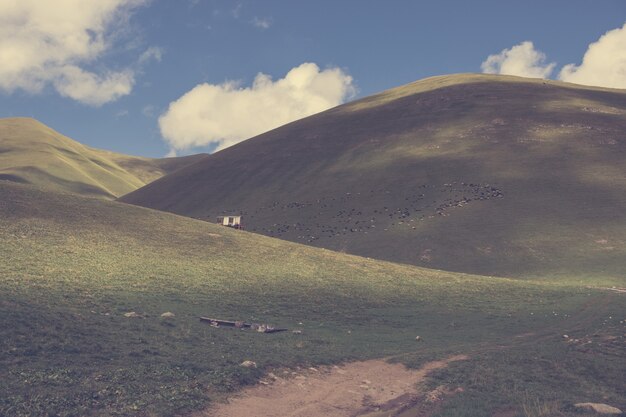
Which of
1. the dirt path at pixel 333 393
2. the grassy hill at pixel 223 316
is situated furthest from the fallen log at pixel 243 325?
the dirt path at pixel 333 393

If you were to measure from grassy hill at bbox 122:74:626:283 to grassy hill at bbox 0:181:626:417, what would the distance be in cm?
2321

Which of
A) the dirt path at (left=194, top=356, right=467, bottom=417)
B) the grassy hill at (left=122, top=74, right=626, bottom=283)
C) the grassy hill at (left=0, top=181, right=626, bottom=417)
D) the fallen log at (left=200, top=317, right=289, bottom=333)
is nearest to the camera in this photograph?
the dirt path at (left=194, top=356, right=467, bottom=417)

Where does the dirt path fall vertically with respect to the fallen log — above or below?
below

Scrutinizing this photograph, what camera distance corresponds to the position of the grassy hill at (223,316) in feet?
66.0

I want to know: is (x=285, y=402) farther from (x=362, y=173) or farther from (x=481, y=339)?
(x=362, y=173)

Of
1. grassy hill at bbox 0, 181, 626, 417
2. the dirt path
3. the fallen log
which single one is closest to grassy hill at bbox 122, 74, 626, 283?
grassy hill at bbox 0, 181, 626, 417

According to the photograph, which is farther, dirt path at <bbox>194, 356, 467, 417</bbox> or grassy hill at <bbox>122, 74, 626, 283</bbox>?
grassy hill at <bbox>122, 74, 626, 283</bbox>

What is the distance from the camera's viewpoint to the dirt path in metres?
19.3

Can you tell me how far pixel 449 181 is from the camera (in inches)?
4171

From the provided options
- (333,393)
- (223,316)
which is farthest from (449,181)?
(333,393)

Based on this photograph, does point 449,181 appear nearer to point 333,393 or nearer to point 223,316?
point 223,316

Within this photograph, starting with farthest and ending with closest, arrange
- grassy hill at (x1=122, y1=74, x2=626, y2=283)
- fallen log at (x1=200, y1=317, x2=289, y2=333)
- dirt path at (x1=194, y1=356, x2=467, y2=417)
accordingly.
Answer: grassy hill at (x1=122, y1=74, x2=626, y2=283) → fallen log at (x1=200, y1=317, x2=289, y2=333) → dirt path at (x1=194, y1=356, x2=467, y2=417)

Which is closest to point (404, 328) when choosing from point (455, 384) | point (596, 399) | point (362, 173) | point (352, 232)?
point (455, 384)

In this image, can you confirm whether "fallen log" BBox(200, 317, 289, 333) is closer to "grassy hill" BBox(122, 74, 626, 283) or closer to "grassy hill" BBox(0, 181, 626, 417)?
"grassy hill" BBox(0, 181, 626, 417)
